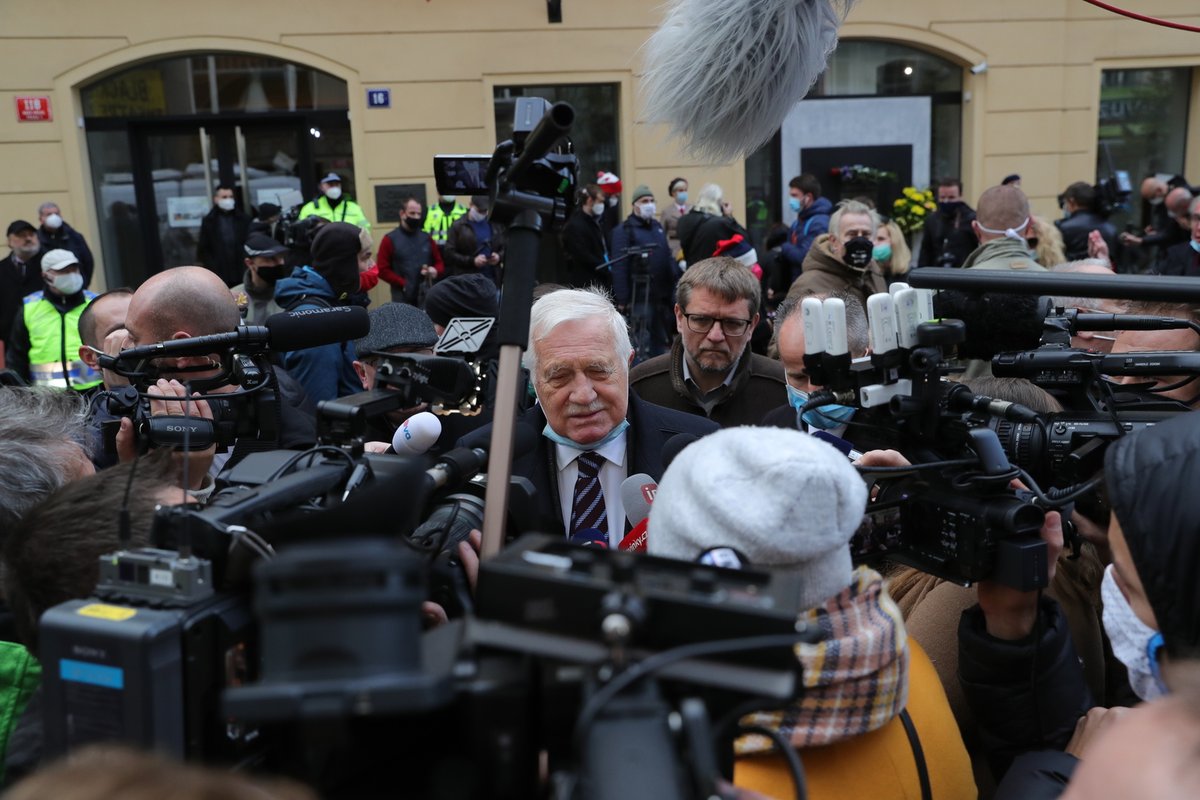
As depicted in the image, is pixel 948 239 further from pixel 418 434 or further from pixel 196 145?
pixel 418 434

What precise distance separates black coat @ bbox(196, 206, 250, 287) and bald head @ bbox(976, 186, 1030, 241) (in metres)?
6.93

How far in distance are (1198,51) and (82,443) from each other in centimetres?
1272

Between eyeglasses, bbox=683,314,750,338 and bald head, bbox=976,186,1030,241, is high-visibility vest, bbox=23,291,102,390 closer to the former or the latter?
eyeglasses, bbox=683,314,750,338

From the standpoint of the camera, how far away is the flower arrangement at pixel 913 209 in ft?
34.1

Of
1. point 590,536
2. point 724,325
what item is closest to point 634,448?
point 590,536

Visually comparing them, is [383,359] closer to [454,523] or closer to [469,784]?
[454,523]

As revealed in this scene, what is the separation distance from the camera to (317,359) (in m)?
4.30

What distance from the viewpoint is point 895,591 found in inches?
90.3

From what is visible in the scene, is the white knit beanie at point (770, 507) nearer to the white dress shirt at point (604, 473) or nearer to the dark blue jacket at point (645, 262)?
the white dress shirt at point (604, 473)

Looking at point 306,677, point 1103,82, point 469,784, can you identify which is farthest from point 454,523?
point 1103,82

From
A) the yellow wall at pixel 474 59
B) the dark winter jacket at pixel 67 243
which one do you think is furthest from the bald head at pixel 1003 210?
the dark winter jacket at pixel 67 243

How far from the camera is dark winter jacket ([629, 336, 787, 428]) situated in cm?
385

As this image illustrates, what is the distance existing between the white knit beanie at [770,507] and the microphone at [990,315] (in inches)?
28.6

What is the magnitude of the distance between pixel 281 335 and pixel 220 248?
8706 millimetres
